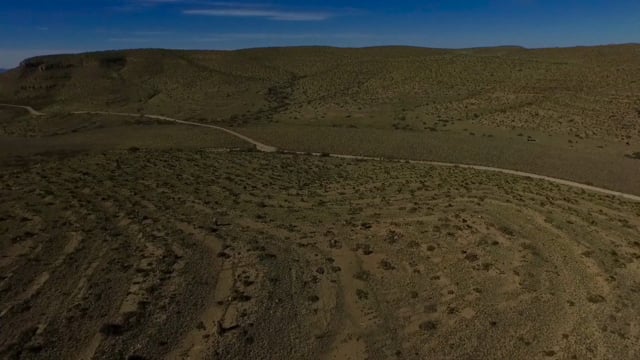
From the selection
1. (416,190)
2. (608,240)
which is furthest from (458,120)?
(608,240)

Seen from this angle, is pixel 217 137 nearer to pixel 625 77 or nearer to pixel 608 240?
pixel 608 240

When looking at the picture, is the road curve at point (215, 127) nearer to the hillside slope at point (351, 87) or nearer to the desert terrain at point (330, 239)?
the desert terrain at point (330, 239)

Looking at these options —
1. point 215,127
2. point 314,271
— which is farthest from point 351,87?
point 314,271

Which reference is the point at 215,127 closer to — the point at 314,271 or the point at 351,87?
the point at 351,87

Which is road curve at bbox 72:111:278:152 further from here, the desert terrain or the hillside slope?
the hillside slope

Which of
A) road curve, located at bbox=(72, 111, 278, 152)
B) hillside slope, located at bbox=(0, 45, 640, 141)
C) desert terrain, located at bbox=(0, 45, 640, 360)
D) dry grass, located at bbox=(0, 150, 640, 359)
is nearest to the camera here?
dry grass, located at bbox=(0, 150, 640, 359)

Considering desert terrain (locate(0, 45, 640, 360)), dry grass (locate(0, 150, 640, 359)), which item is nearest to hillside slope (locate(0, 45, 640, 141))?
desert terrain (locate(0, 45, 640, 360))
